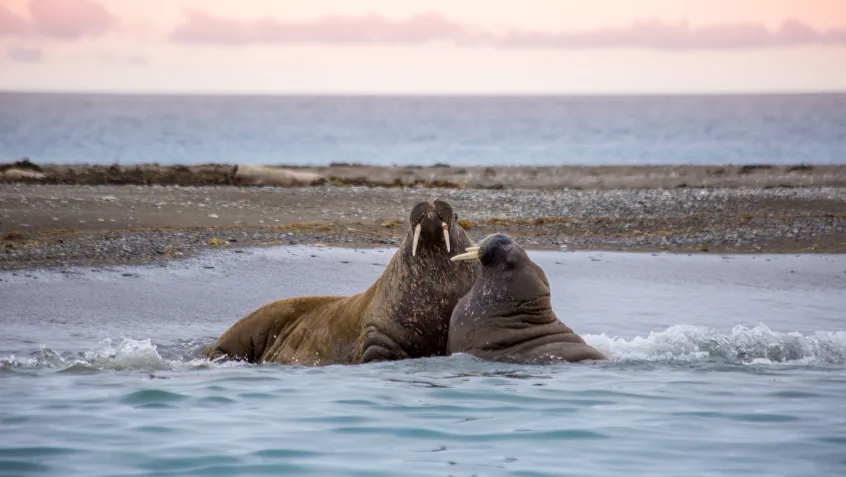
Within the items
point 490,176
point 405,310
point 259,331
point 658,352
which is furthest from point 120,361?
point 490,176

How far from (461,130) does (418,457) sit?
107 meters

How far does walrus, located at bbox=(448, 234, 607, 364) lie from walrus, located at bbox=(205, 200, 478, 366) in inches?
8.6

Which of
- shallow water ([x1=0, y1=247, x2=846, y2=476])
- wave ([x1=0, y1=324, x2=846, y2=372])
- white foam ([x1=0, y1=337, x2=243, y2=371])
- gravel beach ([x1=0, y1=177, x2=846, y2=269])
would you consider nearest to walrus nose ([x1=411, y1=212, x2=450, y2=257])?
shallow water ([x1=0, y1=247, x2=846, y2=476])

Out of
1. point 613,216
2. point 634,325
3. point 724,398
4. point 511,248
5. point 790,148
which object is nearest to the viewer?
point 724,398

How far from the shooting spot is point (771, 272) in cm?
1608

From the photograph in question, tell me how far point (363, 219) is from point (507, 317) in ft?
37.7

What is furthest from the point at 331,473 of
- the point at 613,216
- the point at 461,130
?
the point at 461,130

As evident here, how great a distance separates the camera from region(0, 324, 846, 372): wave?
994 cm

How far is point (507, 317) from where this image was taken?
31.7 feet

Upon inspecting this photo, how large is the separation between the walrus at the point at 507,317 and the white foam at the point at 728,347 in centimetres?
59

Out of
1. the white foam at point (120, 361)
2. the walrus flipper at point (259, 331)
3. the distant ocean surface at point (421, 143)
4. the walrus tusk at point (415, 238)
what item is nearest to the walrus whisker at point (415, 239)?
the walrus tusk at point (415, 238)

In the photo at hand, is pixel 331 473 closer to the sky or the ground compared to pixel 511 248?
closer to the ground

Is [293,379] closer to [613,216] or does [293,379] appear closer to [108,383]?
[108,383]

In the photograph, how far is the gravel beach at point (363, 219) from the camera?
17406 mm
